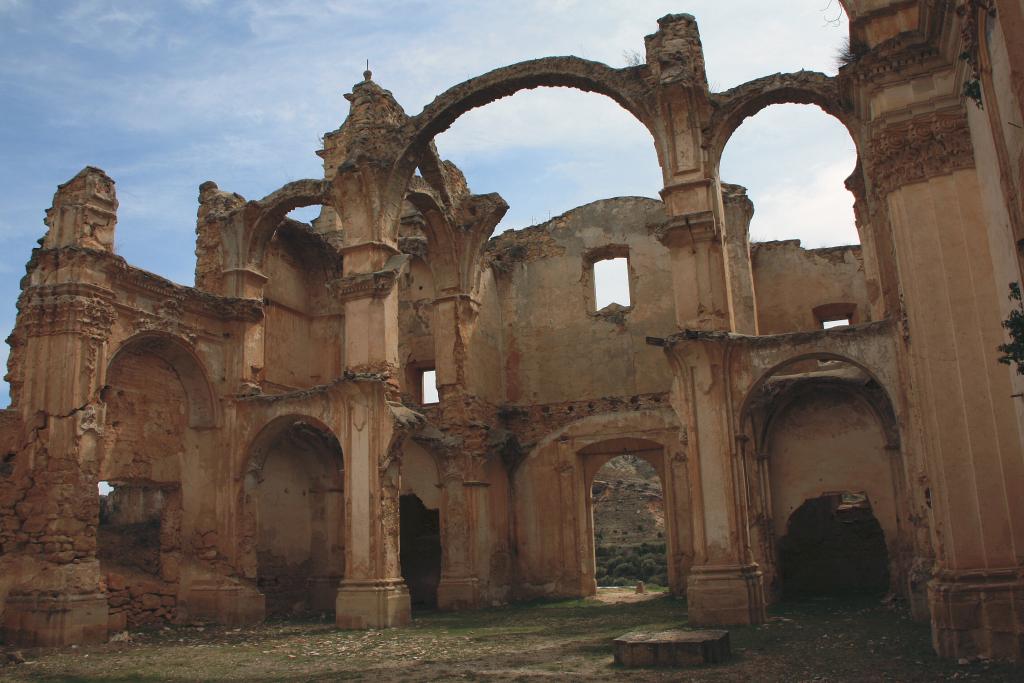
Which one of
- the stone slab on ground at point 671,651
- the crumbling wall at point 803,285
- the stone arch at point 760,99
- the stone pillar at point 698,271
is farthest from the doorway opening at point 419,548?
the stone slab on ground at point 671,651

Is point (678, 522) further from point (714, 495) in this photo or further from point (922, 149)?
point (922, 149)

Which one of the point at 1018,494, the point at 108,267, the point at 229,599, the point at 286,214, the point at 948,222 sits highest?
the point at 286,214

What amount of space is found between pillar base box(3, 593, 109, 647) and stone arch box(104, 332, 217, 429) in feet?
13.9

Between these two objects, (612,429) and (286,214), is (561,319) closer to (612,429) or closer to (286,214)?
(612,429)

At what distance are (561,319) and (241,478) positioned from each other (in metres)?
7.59

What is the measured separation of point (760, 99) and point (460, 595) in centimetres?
980

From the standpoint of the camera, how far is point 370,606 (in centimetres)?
1368

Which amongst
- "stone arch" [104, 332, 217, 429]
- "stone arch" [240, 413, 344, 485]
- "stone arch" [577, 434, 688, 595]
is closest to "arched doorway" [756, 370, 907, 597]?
"stone arch" [577, 434, 688, 595]

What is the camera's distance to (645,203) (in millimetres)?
19750

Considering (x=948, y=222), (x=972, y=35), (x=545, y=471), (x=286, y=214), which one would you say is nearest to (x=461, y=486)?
(x=545, y=471)

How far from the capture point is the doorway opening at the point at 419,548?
19500 mm

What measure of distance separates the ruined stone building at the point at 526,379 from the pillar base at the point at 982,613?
0.08ft

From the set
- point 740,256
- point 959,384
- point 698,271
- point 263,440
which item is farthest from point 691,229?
point 263,440

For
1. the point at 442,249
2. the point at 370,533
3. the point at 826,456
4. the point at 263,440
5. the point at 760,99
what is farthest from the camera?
the point at 442,249
